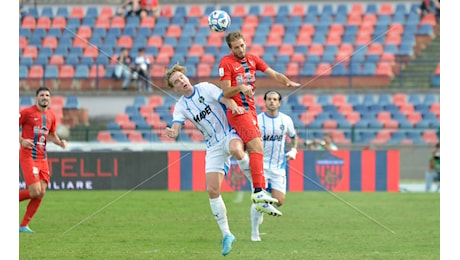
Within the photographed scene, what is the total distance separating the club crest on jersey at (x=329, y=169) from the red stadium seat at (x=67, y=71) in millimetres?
10297

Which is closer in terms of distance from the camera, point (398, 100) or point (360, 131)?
point (360, 131)

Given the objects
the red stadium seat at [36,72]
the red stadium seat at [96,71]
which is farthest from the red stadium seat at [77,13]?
the red stadium seat at [96,71]

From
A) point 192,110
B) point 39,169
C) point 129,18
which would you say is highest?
point 129,18

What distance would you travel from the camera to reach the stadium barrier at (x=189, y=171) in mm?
24766

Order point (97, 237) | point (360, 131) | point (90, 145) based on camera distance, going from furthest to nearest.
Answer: point (360, 131) < point (90, 145) < point (97, 237)

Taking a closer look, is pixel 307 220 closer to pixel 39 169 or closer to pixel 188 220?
pixel 188 220

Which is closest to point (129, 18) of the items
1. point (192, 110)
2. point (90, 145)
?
point (90, 145)

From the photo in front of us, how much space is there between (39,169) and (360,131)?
13602 mm

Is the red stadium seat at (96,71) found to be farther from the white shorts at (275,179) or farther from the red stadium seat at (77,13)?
the white shorts at (275,179)

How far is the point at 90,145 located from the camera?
2603 centimetres

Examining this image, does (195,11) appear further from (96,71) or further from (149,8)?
(96,71)

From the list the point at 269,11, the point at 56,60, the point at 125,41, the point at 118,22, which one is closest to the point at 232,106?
the point at 56,60
